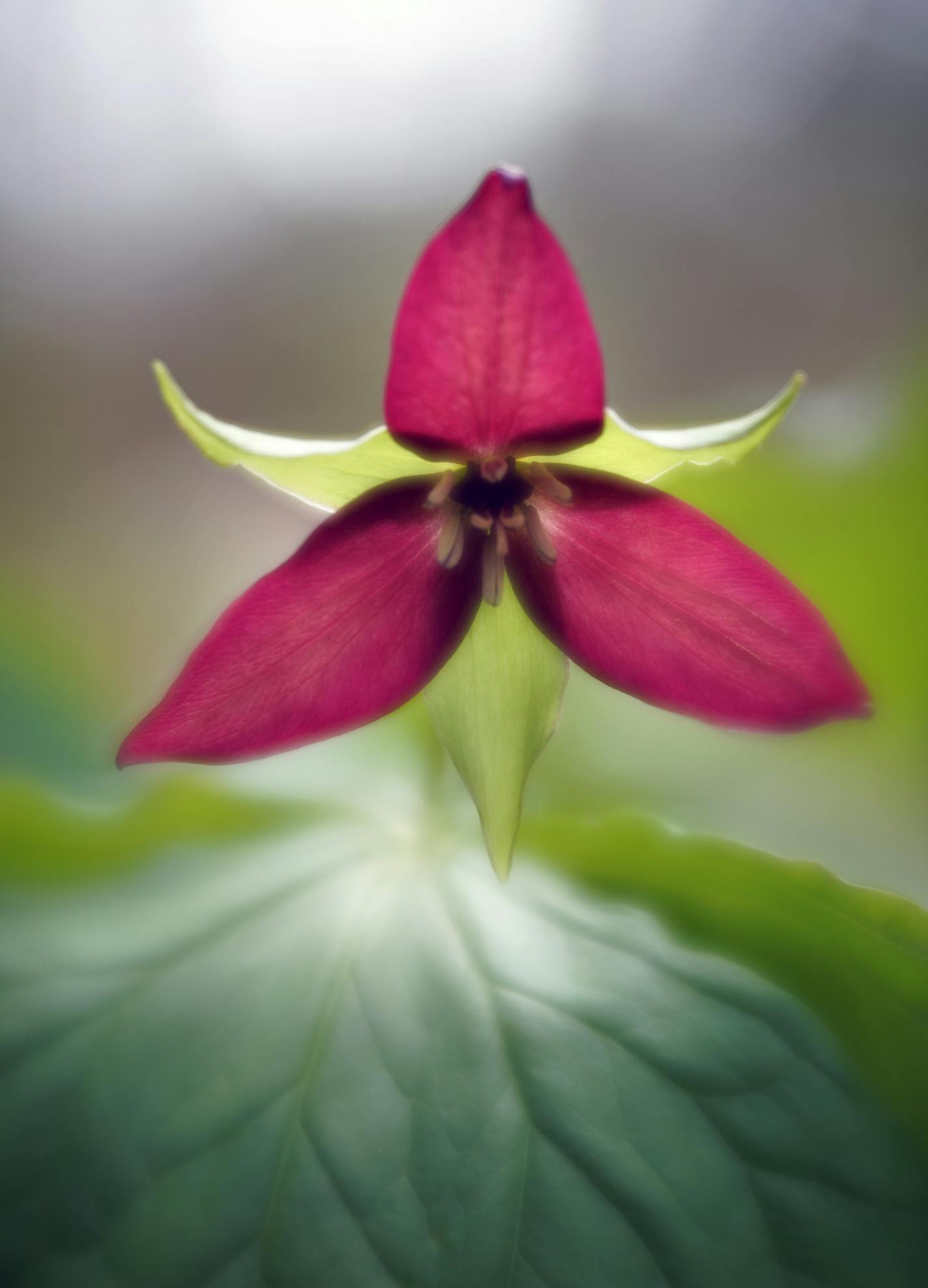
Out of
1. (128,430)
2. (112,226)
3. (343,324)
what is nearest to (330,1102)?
(128,430)

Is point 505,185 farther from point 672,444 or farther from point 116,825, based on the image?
point 116,825

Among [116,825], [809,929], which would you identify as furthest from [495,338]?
[116,825]

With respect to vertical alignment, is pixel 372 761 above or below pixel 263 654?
below

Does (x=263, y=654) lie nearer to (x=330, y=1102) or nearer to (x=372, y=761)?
(x=330, y=1102)

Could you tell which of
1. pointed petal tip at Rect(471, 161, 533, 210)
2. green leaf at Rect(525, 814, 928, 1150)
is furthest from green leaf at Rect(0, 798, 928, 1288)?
pointed petal tip at Rect(471, 161, 533, 210)

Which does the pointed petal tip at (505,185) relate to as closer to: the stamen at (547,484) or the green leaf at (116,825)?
the stamen at (547,484)

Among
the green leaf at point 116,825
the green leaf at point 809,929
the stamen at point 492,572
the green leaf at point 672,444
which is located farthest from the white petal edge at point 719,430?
the green leaf at point 116,825
